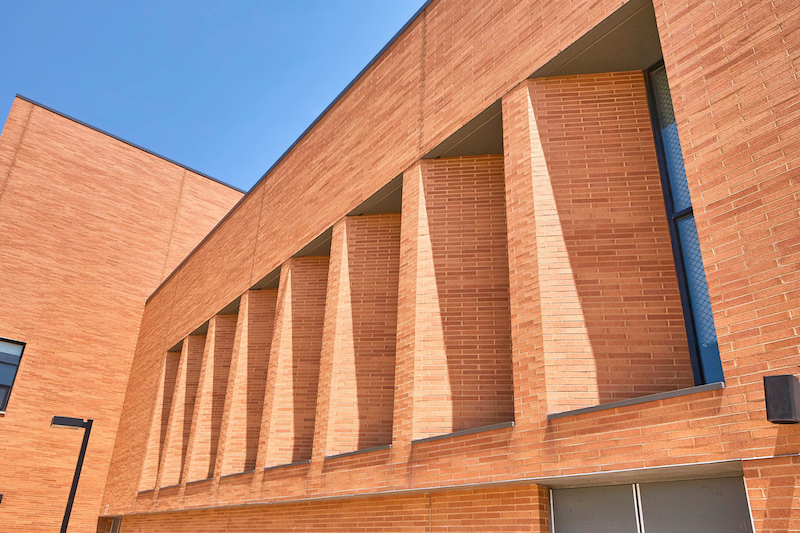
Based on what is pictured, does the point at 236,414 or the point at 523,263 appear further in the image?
the point at 236,414

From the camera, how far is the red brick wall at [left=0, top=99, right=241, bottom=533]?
755 inches

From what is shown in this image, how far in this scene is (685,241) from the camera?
21.9 ft

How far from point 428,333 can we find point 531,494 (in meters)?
2.71

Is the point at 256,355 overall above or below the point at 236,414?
above

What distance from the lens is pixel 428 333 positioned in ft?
27.3

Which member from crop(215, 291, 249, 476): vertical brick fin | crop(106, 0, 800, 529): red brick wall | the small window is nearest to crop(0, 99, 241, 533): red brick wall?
the small window

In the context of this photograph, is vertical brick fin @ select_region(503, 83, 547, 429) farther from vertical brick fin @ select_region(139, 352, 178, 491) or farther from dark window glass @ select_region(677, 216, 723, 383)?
vertical brick fin @ select_region(139, 352, 178, 491)

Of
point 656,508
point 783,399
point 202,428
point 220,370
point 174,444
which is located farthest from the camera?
point 174,444

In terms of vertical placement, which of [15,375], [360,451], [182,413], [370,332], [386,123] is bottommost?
[360,451]

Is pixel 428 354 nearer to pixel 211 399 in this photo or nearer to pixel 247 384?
pixel 247 384

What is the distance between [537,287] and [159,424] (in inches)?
567

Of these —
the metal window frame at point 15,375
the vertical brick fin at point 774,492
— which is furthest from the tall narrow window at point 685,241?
the metal window frame at point 15,375

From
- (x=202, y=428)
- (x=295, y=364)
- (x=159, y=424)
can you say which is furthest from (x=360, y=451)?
(x=159, y=424)

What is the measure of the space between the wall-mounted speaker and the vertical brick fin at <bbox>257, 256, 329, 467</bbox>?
28.3 feet
